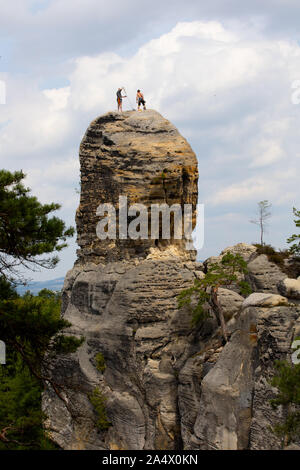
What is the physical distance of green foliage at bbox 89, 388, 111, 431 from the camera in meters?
24.4

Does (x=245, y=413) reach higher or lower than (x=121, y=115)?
lower

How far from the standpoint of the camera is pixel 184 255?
27125 mm

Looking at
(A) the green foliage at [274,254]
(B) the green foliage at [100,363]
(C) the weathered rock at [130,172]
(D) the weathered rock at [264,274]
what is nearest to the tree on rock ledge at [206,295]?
(C) the weathered rock at [130,172]

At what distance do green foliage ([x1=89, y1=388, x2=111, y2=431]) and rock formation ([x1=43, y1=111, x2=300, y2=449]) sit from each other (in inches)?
2.3

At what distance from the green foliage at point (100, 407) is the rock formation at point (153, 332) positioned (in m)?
0.06

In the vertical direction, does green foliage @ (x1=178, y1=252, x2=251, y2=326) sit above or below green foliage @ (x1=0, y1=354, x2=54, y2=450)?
above

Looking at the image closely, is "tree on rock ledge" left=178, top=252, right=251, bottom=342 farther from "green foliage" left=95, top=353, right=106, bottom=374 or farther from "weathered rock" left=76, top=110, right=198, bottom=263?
"green foliage" left=95, top=353, right=106, bottom=374

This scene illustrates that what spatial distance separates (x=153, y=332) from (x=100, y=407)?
3.76 meters

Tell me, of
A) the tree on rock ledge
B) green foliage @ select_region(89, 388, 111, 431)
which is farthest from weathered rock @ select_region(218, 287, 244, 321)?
green foliage @ select_region(89, 388, 111, 431)

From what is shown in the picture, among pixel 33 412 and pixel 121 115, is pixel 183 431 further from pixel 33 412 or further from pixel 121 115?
pixel 121 115
